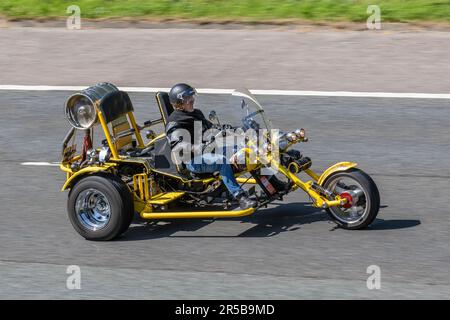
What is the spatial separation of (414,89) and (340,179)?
5.37m

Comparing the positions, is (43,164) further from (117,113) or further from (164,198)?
(164,198)

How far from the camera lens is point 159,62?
635 inches

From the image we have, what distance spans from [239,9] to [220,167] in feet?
29.5

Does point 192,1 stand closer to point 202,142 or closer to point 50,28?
point 50,28

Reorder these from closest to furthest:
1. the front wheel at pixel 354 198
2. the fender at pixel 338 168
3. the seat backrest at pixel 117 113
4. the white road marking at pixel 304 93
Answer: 1. the front wheel at pixel 354 198
2. the fender at pixel 338 168
3. the seat backrest at pixel 117 113
4. the white road marking at pixel 304 93

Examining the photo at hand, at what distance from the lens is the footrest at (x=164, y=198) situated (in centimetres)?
968

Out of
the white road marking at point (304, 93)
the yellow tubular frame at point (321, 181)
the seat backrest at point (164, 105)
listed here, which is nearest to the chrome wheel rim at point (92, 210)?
the seat backrest at point (164, 105)

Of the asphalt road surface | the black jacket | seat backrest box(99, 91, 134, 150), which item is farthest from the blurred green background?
the black jacket

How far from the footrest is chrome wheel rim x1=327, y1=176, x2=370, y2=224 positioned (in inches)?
58.7

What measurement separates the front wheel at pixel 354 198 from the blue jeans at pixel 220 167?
2.83 ft

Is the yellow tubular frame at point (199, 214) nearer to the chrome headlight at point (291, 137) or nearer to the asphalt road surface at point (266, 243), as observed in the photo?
the asphalt road surface at point (266, 243)

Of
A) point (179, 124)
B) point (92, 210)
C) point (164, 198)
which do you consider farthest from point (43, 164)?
point (179, 124)

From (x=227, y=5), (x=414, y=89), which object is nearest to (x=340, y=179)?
(x=414, y=89)

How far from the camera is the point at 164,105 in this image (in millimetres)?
10219
